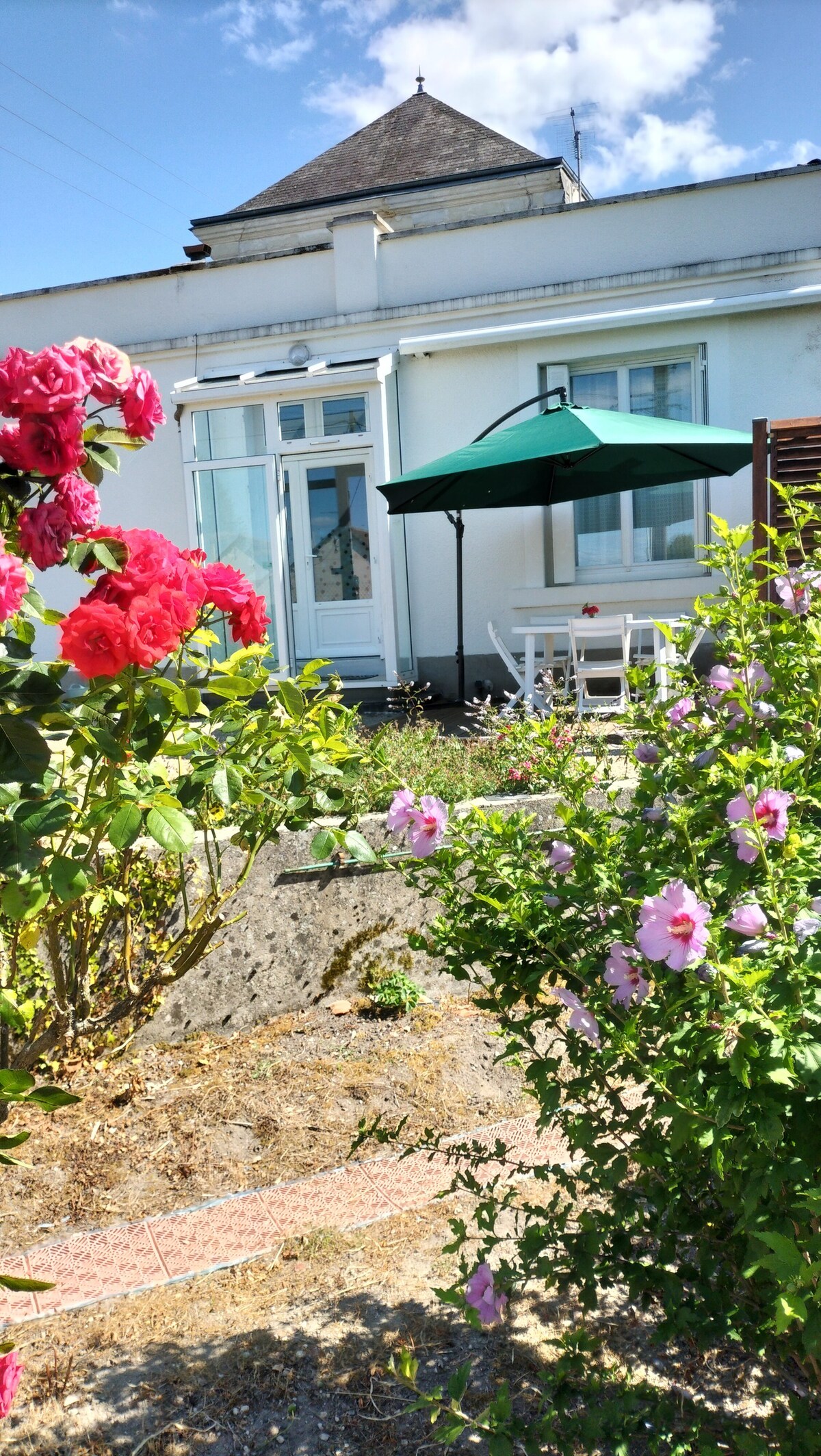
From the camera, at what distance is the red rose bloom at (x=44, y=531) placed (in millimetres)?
1379

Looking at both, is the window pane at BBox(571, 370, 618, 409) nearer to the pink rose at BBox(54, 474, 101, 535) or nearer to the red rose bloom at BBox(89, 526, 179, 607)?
the red rose bloom at BBox(89, 526, 179, 607)

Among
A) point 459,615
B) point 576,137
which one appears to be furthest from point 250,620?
point 576,137

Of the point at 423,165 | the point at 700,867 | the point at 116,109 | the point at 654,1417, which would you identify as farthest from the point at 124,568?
the point at 116,109

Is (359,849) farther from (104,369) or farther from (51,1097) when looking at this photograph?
(104,369)

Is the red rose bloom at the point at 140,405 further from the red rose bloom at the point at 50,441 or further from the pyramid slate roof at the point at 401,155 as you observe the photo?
the pyramid slate roof at the point at 401,155

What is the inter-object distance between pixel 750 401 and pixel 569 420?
2902 mm

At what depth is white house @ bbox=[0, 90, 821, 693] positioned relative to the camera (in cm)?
995

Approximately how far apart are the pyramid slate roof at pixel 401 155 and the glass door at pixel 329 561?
9.79m

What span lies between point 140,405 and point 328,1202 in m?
2.18

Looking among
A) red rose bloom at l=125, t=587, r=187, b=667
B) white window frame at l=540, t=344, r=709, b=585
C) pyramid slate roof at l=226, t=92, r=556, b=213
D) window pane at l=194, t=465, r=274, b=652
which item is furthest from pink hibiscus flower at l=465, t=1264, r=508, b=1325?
pyramid slate roof at l=226, t=92, r=556, b=213

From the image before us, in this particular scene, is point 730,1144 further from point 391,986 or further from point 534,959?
point 391,986

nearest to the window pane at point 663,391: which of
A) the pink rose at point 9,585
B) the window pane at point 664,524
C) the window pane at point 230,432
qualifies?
the window pane at point 664,524

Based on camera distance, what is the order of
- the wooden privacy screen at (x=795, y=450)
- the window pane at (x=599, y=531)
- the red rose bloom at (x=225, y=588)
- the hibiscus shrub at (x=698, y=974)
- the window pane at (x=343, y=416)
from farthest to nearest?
the window pane at (x=343, y=416)
the window pane at (x=599, y=531)
the wooden privacy screen at (x=795, y=450)
the red rose bloom at (x=225, y=588)
the hibiscus shrub at (x=698, y=974)

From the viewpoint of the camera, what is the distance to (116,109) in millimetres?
21188
